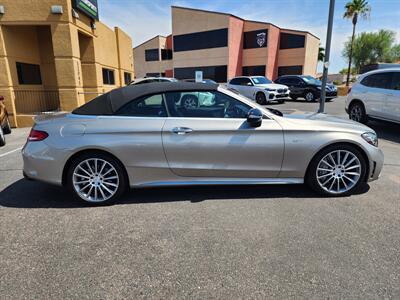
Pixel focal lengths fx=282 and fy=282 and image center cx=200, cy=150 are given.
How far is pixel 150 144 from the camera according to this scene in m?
3.54

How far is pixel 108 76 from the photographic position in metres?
16.2

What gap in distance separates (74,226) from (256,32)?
35.8m

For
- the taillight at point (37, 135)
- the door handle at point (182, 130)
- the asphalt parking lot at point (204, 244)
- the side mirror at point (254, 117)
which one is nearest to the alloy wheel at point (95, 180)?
the asphalt parking lot at point (204, 244)

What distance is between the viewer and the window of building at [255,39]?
111 ft

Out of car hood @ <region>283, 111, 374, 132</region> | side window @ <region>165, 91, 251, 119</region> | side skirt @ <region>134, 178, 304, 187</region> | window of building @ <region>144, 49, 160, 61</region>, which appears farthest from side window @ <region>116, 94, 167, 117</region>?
window of building @ <region>144, 49, 160, 61</region>

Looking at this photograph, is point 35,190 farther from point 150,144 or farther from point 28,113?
point 28,113

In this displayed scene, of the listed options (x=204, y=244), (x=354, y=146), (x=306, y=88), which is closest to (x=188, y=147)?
(x=204, y=244)

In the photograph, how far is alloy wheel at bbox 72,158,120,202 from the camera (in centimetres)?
359

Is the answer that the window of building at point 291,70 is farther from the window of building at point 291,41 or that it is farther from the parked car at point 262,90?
the parked car at point 262,90

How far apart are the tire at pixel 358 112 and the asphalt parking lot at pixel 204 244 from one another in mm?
5190

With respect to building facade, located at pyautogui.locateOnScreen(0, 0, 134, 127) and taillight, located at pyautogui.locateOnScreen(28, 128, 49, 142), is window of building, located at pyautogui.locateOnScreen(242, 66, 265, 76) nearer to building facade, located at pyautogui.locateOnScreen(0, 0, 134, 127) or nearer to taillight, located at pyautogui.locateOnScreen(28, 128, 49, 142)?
building facade, located at pyautogui.locateOnScreen(0, 0, 134, 127)

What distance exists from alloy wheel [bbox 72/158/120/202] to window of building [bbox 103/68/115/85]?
43.0 ft

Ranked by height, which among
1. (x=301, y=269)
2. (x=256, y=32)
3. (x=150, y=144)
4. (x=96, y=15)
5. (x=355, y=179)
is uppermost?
(x=256, y=32)

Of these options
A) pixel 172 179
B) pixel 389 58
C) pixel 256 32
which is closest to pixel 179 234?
pixel 172 179
